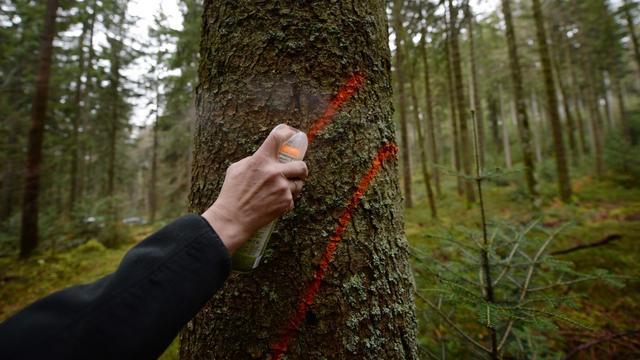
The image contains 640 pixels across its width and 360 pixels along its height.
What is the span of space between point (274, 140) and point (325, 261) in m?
0.49

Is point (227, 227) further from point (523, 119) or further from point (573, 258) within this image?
point (523, 119)

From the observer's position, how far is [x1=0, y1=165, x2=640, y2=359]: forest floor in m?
3.37

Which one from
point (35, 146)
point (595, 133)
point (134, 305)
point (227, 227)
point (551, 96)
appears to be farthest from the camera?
point (595, 133)

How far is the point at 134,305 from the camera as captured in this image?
2.48 feet

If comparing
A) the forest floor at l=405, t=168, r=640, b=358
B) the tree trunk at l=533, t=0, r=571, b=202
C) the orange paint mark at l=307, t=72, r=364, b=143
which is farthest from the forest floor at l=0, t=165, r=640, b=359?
the orange paint mark at l=307, t=72, r=364, b=143

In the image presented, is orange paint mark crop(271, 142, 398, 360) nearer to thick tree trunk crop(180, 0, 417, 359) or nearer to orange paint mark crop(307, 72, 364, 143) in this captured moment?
thick tree trunk crop(180, 0, 417, 359)

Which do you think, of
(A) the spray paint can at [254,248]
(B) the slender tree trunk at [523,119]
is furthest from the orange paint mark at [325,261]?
(B) the slender tree trunk at [523,119]

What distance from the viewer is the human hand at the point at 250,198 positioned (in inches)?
37.1

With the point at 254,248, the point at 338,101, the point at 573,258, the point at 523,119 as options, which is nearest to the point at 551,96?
the point at 523,119

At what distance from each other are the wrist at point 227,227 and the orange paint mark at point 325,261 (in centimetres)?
34

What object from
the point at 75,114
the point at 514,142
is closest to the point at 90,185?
the point at 75,114

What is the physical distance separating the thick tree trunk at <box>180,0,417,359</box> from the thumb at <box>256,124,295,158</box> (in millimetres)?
192

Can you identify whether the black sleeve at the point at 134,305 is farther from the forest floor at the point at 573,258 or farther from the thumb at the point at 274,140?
the forest floor at the point at 573,258

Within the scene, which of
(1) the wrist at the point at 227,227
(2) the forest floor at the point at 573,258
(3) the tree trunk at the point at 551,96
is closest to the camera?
(1) the wrist at the point at 227,227
